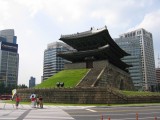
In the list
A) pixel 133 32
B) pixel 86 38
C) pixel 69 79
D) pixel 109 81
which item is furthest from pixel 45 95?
pixel 133 32

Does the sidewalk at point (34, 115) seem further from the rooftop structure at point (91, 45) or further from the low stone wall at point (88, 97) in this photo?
the rooftop structure at point (91, 45)

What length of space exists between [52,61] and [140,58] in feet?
204

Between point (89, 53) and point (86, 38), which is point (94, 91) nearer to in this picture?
point (89, 53)

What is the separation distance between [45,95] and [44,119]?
26443 millimetres

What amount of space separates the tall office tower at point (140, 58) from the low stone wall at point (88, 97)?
112492 millimetres

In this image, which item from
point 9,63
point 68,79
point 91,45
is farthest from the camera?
point 9,63

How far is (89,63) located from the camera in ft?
189

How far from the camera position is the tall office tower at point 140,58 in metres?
152

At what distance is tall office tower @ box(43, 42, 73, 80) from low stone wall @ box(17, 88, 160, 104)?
370 ft

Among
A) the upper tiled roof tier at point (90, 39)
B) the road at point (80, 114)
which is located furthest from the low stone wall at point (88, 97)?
the upper tiled roof tier at point (90, 39)

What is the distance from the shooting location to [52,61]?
16038cm

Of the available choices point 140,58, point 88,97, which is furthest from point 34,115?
point 140,58

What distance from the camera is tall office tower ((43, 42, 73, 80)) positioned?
157 metres

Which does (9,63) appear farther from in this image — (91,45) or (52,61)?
(91,45)
